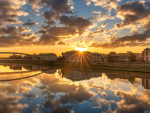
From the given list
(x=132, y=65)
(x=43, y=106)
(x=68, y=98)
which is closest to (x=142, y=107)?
(x=68, y=98)

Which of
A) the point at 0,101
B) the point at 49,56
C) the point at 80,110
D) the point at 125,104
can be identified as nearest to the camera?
the point at 80,110

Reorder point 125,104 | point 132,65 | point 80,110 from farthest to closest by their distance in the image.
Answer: point 132,65 < point 125,104 < point 80,110

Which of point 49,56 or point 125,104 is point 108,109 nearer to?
point 125,104

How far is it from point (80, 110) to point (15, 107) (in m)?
4.60

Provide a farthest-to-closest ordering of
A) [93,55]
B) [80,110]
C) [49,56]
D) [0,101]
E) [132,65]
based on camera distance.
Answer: [49,56]
[93,55]
[132,65]
[0,101]
[80,110]

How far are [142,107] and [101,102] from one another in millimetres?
2867

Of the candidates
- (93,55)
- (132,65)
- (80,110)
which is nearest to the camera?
(80,110)

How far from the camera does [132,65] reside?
118 feet

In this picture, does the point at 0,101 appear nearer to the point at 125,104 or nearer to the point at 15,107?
the point at 15,107

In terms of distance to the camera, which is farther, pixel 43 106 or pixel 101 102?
pixel 101 102

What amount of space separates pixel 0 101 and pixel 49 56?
101 meters

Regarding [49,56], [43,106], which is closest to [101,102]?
[43,106]

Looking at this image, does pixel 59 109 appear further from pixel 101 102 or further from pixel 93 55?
pixel 93 55

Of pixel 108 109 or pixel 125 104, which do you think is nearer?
pixel 108 109
